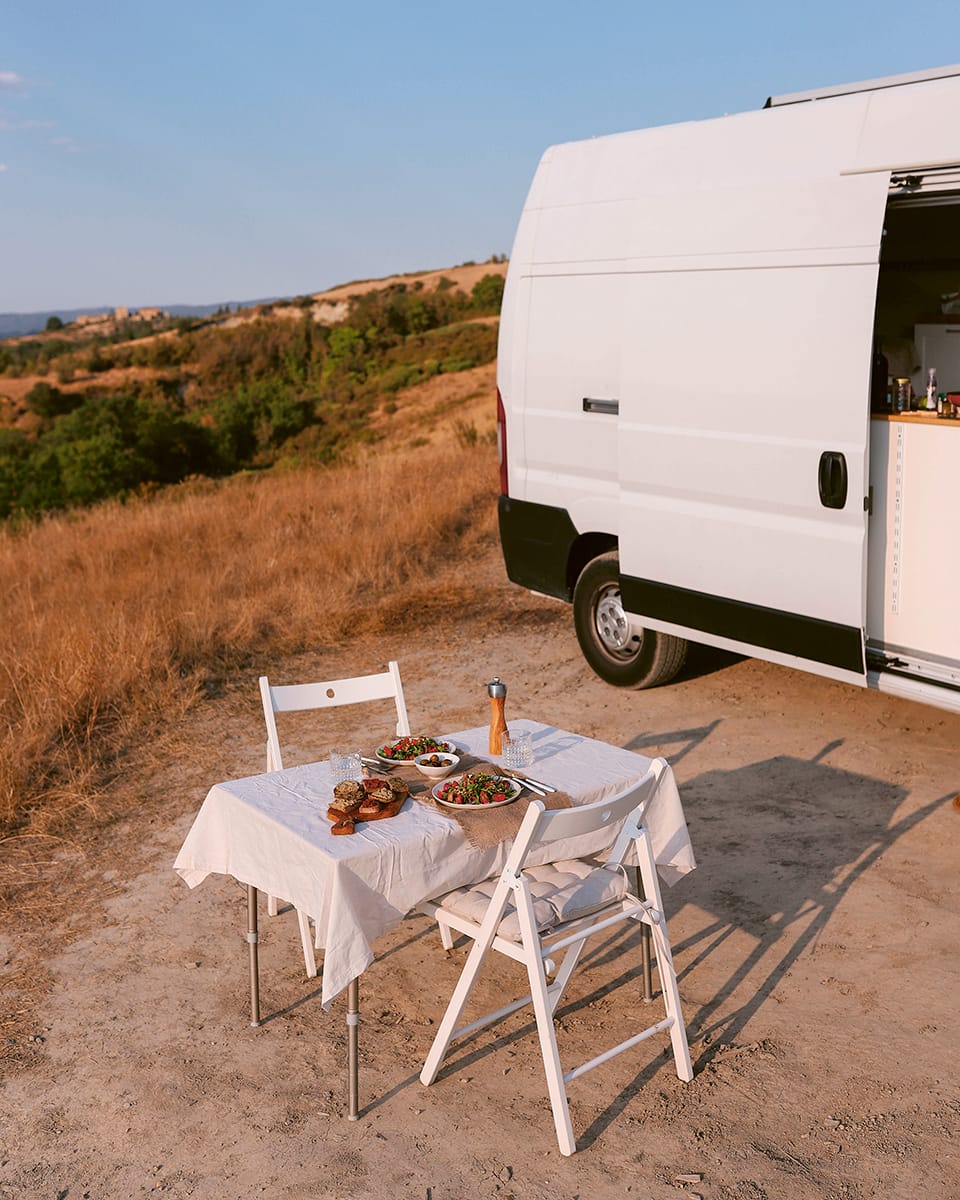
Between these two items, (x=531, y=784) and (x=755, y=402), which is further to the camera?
(x=755, y=402)

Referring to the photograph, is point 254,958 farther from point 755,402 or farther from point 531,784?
point 755,402

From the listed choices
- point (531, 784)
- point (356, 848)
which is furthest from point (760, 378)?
point (356, 848)

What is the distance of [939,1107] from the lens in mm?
3637

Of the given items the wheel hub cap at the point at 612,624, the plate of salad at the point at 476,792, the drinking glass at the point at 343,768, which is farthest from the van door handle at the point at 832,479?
the drinking glass at the point at 343,768

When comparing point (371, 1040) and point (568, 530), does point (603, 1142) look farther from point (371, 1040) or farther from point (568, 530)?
point (568, 530)

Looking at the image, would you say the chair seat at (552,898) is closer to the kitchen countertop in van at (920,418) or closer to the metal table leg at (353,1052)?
the metal table leg at (353,1052)

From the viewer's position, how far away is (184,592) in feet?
31.6

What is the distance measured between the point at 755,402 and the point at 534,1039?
10.2 feet

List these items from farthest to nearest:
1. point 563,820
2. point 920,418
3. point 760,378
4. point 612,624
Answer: point 612,624, point 760,378, point 920,418, point 563,820

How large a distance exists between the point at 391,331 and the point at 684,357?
44.8 meters

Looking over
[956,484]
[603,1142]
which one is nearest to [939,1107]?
[603,1142]

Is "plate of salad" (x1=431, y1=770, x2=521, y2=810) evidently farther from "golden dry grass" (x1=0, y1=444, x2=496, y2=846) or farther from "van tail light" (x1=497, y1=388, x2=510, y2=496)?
"van tail light" (x1=497, y1=388, x2=510, y2=496)

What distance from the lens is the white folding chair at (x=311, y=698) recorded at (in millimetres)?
4516

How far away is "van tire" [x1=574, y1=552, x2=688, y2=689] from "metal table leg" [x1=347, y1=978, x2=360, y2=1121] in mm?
3980
